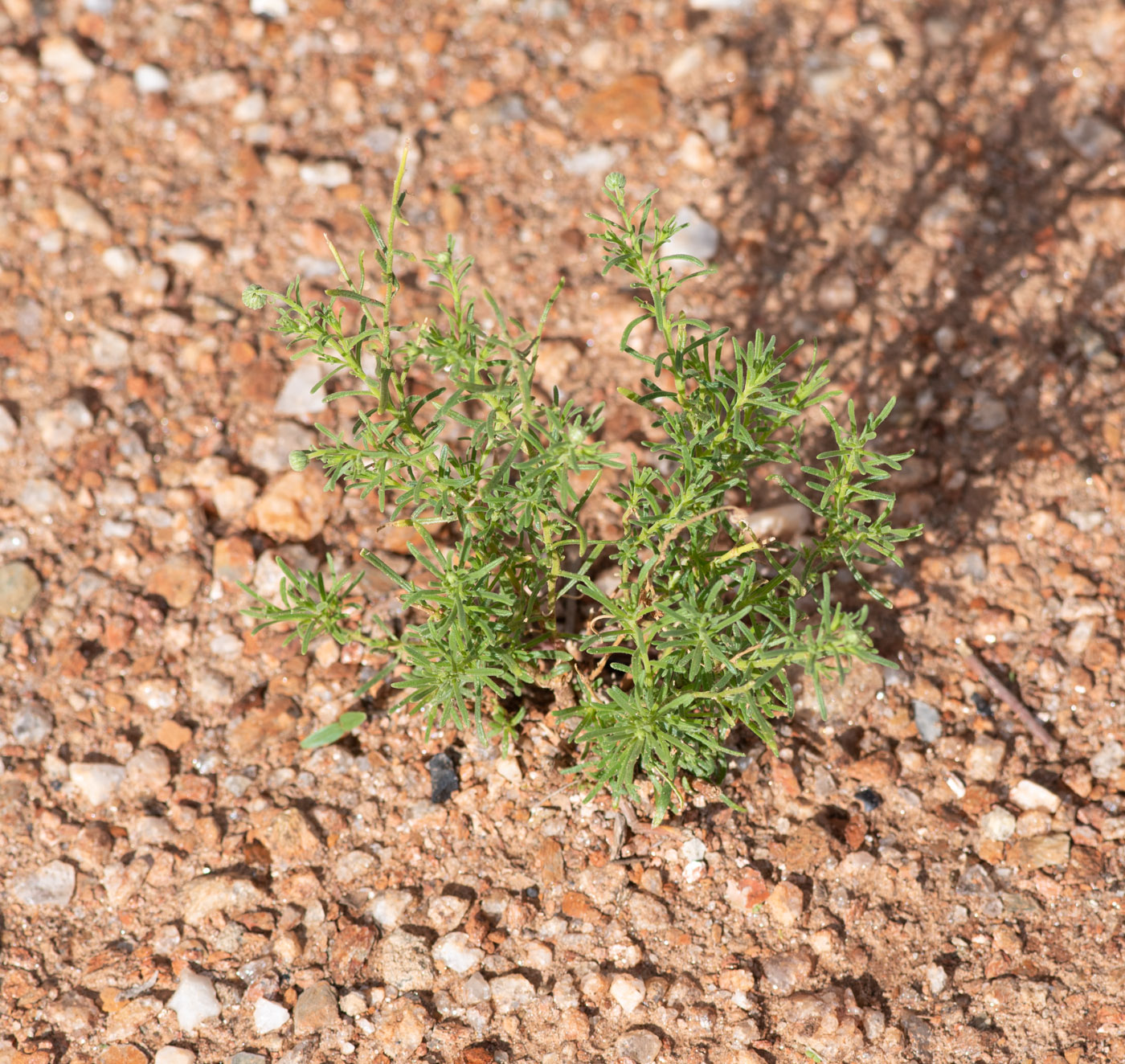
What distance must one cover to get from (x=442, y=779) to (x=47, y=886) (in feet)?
3.95

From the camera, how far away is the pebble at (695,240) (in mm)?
4164

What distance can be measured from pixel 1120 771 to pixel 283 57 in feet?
14.1

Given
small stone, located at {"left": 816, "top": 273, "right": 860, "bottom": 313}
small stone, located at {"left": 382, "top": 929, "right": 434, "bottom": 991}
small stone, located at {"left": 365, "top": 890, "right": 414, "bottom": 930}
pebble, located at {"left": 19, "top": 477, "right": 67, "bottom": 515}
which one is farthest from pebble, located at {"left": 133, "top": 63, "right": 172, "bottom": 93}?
small stone, located at {"left": 382, "top": 929, "right": 434, "bottom": 991}

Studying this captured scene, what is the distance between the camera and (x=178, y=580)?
3682 mm

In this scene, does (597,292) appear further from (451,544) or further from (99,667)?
(99,667)

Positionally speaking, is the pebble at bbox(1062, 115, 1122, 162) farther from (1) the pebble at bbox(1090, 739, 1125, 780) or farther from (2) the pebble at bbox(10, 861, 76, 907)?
(2) the pebble at bbox(10, 861, 76, 907)

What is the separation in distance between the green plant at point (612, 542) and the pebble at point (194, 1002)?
3.27ft

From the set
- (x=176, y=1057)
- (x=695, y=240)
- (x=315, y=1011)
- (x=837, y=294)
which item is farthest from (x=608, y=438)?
(x=176, y=1057)

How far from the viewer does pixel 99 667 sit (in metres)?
3.56

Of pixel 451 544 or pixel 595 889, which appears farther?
pixel 451 544

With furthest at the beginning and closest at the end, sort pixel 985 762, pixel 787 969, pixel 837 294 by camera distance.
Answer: pixel 837 294
pixel 985 762
pixel 787 969

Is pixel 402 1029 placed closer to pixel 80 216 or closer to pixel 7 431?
pixel 7 431

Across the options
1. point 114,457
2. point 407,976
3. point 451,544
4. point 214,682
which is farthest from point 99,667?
point 407,976

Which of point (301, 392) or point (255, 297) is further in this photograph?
point (301, 392)
